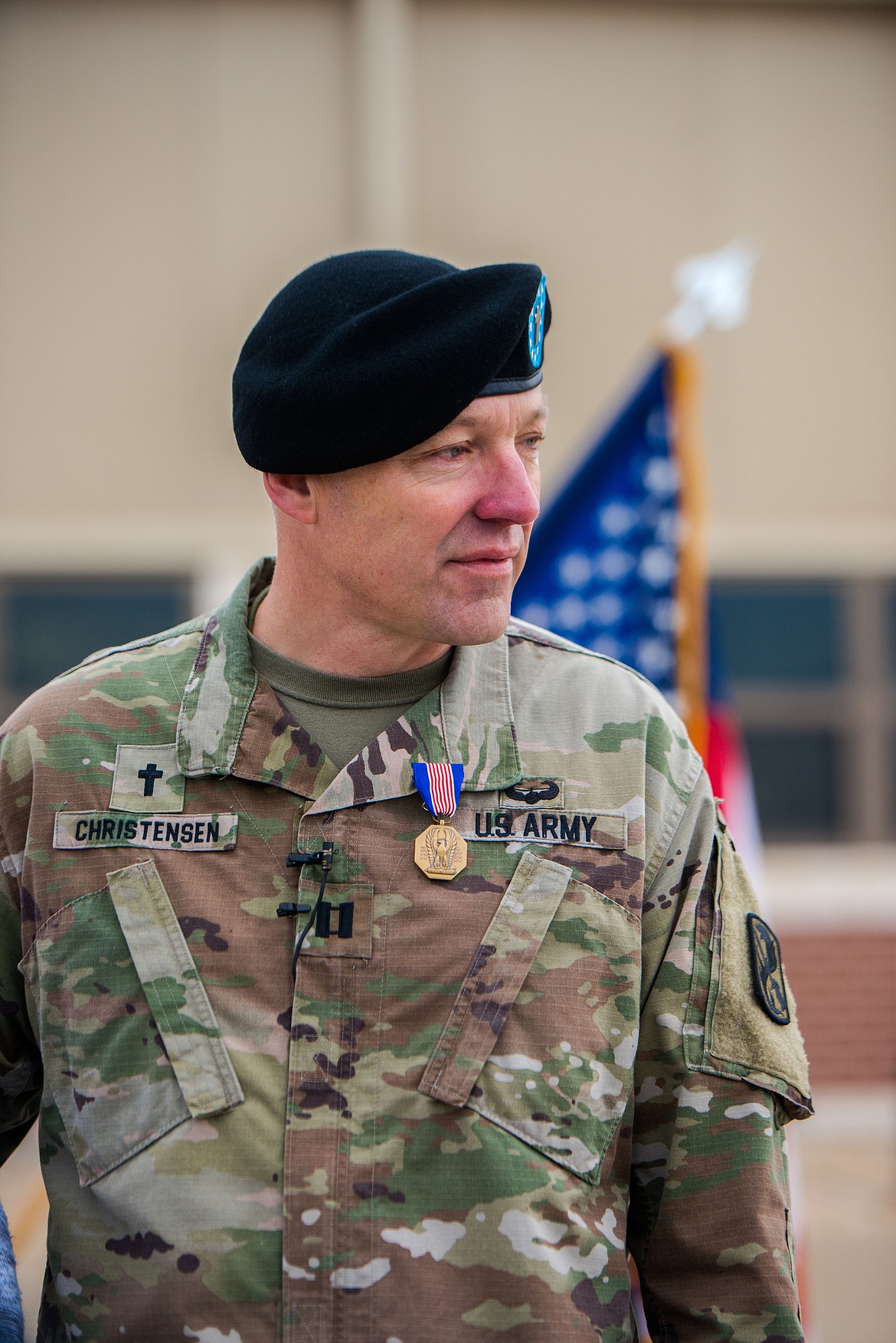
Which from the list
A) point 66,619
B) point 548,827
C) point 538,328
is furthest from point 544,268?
point 548,827

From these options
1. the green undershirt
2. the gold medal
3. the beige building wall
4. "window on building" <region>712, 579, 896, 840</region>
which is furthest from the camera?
"window on building" <region>712, 579, 896, 840</region>

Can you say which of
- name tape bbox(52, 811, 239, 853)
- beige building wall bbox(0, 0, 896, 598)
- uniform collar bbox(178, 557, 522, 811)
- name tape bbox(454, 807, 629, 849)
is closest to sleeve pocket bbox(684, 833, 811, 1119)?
name tape bbox(454, 807, 629, 849)

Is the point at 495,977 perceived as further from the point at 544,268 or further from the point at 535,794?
the point at 544,268

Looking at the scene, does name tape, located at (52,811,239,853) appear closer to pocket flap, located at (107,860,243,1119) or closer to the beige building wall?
pocket flap, located at (107,860,243,1119)

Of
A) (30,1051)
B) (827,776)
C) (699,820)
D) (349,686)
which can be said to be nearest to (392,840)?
(349,686)

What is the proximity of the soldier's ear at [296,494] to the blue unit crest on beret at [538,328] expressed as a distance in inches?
11.5

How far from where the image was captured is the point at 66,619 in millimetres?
6270

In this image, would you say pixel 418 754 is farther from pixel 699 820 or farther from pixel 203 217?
pixel 203 217

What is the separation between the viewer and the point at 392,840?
4.73 ft

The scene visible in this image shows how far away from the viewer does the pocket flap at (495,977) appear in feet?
4.43

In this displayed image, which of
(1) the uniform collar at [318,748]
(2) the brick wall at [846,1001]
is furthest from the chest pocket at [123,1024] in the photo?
(2) the brick wall at [846,1001]

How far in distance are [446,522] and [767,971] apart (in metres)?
0.64

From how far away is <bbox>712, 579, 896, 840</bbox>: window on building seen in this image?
6613mm

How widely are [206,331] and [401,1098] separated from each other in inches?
208
